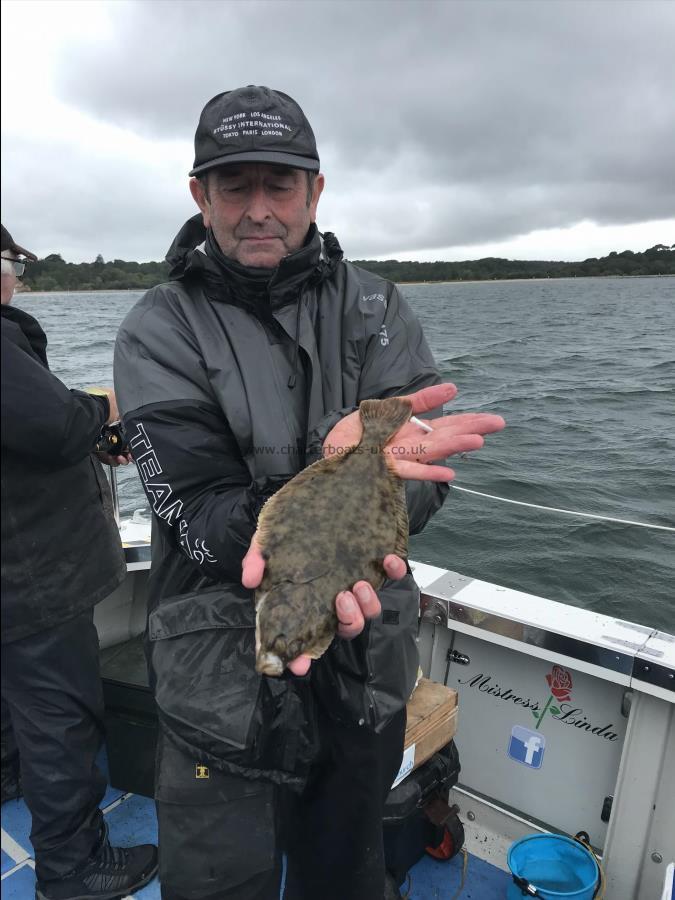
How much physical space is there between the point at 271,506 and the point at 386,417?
19.3 inches

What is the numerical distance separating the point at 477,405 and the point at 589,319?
32.8 m

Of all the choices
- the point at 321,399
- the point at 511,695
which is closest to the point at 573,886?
the point at 511,695

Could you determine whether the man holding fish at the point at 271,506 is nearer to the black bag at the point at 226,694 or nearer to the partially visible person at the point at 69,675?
the black bag at the point at 226,694

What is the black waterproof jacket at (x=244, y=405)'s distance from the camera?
7.47 ft

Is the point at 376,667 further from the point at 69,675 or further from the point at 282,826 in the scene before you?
the point at 69,675

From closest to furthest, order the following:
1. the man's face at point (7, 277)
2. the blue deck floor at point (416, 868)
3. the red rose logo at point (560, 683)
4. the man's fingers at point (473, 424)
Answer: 1. the man's face at point (7, 277)
2. the man's fingers at point (473, 424)
3. the blue deck floor at point (416, 868)
4. the red rose logo at point (560, 683)

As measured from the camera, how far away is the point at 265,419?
7.86 feet

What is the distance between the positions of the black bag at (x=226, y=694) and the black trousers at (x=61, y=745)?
693 mm

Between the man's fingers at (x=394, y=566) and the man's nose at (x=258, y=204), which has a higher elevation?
the man's nose at (x=258, y=204)

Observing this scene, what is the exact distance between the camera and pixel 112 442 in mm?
3309

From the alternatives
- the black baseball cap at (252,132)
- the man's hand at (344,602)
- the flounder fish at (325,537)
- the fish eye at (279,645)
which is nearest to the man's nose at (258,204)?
the black baseball cap at (252,132)

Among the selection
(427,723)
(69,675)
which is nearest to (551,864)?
(427,723)

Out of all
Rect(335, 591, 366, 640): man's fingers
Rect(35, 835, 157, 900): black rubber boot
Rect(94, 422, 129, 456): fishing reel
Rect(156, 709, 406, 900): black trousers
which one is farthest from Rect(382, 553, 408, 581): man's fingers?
Rect(35, 835, 157, 900): black rubber boot

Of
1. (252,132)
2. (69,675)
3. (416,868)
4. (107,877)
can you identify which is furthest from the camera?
(416,868)
